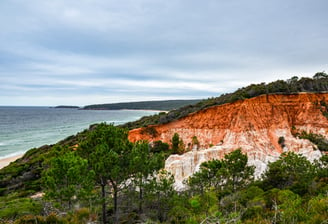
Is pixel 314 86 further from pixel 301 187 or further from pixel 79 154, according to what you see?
pixel 79 154

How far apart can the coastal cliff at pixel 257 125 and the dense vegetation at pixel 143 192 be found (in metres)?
14.6

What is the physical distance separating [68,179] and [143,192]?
16.0 ft

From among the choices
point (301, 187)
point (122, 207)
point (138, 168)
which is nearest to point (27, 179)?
point (122, 207)

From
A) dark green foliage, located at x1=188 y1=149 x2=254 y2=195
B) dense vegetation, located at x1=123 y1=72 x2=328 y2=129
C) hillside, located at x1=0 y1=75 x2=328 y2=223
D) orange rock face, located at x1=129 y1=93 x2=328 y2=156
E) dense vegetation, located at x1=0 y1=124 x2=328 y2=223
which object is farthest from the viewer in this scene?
dense vegetation, located at x1=123 y1=72 x2=328 y2=129

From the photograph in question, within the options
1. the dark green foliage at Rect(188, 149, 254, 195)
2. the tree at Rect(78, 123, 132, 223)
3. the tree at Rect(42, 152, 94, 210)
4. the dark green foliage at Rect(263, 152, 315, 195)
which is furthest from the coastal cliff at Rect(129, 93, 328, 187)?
the tree at Rect(42, 152, 94, 210)

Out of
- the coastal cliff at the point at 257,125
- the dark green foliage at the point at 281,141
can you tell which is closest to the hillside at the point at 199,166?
the dark green foliage at the point at 281,141

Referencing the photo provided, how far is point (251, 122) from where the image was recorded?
3241 cm

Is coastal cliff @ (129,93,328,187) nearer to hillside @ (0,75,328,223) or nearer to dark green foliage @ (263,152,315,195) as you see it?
hillside @ (0,75,328,223)

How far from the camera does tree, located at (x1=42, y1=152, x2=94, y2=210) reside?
9.13 meters

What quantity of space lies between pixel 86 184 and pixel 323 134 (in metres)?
36.0

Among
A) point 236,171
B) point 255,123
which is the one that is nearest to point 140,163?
point 236,171

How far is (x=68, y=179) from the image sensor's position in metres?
9.66

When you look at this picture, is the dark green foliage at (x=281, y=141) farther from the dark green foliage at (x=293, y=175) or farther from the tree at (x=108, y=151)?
the tree at (x=108, y=151)

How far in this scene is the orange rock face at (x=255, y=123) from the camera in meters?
31.5
